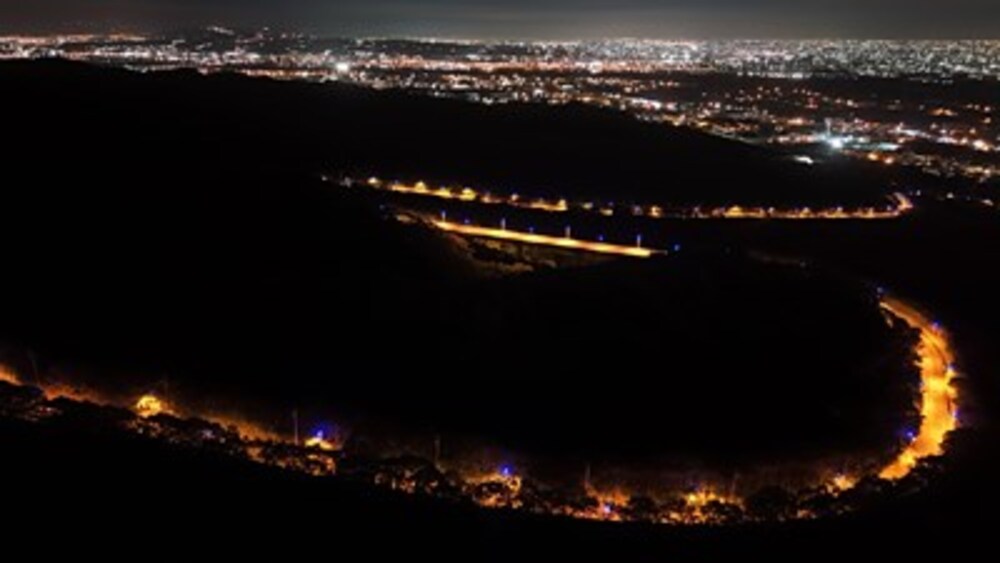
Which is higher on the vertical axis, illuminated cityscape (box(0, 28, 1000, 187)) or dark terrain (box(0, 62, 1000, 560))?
illuminated cityscape (box(0, 28, 1000, 187))

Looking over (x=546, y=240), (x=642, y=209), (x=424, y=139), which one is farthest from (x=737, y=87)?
(x=546, y=240)

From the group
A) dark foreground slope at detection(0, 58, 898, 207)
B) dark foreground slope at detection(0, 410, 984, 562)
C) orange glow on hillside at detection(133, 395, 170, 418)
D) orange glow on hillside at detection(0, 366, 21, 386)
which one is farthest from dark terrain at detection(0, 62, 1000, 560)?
dark foreground slope at detection(0, 58, 898, 207)

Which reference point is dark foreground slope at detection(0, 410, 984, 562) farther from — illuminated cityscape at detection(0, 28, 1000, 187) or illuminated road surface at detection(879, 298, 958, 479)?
illuminated cityscape at detection(0, 28, 1000, 187)

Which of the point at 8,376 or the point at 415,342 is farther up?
the point at 415,342

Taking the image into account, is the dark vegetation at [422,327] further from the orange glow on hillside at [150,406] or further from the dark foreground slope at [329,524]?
the dark foreground slope at [329,524]

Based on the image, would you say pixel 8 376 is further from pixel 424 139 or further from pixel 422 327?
pixel 424 139

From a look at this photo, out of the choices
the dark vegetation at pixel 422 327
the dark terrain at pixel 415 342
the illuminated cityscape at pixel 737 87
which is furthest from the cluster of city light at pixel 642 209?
the dark vegetation at pixel 422 327
